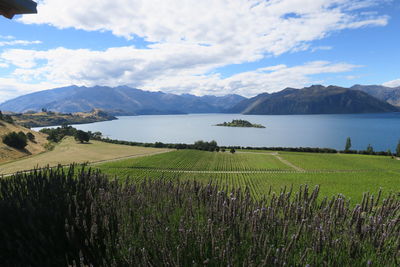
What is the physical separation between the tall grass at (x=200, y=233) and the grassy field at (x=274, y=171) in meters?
48.1

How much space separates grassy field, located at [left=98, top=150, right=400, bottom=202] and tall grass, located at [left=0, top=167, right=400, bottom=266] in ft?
158

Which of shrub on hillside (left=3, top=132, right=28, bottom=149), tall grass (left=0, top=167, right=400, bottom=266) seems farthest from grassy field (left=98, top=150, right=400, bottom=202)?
shrub on hillside (left=3, top=132, right=28, bottom=149)

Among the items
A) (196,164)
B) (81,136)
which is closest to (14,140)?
(81,136)

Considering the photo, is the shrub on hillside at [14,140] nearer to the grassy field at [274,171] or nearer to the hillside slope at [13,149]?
the hillside slope at [13,149]

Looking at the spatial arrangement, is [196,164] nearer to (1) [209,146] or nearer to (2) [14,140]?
(1) [209,146]

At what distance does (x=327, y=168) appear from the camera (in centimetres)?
8212

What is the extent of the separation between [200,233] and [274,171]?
7960cm

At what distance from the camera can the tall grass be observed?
4.09m

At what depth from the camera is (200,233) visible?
4.52 metres

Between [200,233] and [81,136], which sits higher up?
[200,233]

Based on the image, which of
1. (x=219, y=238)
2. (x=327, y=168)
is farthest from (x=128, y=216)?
(x=327, y=168)

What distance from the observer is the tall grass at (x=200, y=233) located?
4094 mm

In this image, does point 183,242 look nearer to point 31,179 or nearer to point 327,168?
point 31,179

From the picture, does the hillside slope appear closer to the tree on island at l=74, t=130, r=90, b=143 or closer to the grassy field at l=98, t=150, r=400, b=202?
the tree on island at l=74, t=130, r=90, b=143
